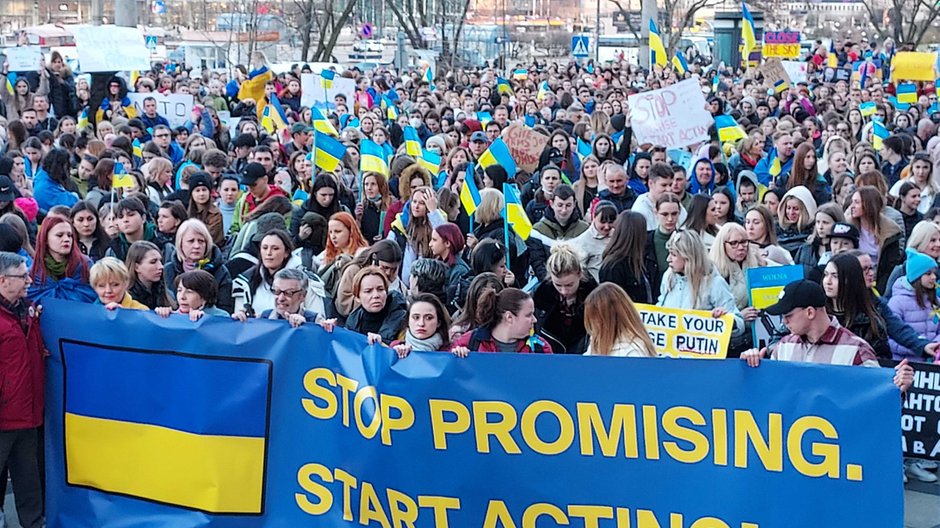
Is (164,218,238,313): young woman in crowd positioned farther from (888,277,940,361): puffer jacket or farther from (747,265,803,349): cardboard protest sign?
(888,277,940,361): puffer jacket

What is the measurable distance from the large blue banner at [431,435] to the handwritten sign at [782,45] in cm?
2599

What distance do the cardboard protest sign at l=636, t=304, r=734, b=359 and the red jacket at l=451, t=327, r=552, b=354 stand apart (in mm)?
729

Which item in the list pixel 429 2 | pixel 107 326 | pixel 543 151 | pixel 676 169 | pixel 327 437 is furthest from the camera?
pixel 429 2

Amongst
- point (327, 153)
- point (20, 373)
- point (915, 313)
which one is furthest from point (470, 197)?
point (20, 373)

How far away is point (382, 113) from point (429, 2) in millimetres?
39827

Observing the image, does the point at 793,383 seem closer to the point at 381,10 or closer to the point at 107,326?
the point at 107,326

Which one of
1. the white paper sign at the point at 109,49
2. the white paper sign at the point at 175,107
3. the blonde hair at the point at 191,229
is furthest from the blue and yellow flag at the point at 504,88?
the blonde hair at the point at 191,229

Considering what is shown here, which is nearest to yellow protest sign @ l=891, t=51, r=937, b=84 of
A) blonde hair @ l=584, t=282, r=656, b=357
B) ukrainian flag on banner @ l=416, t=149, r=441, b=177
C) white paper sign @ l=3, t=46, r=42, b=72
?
ukrainian flag on banner @ l=416, t=149, r=441, b=177

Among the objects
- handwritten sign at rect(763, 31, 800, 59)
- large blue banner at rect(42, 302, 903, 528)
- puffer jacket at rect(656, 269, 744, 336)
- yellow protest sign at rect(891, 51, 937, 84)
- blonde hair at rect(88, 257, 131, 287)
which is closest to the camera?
large blue banner at rect(42, 302, 903, 528)

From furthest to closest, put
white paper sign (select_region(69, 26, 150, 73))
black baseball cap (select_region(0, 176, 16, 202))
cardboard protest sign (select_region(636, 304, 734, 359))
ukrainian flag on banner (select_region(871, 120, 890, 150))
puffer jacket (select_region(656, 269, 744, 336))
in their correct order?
1. white paper sign (select_region(69, 26, 150, 73))
2. ukrainian flag on banner (select_region(871, 120, 890, 150))
3. black baseball cap (select_region(0, 176, 16, 202))
4. puffer jacket (select_region(656, 269, 744, 336))
5. cardboard protest sign (select_region(636, 304, 734, 359))

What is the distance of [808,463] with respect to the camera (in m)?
5.04

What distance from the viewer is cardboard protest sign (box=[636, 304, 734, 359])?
268 inches

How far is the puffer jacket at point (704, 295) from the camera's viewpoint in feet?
24.9

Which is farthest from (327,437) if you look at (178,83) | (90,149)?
(178,83)
